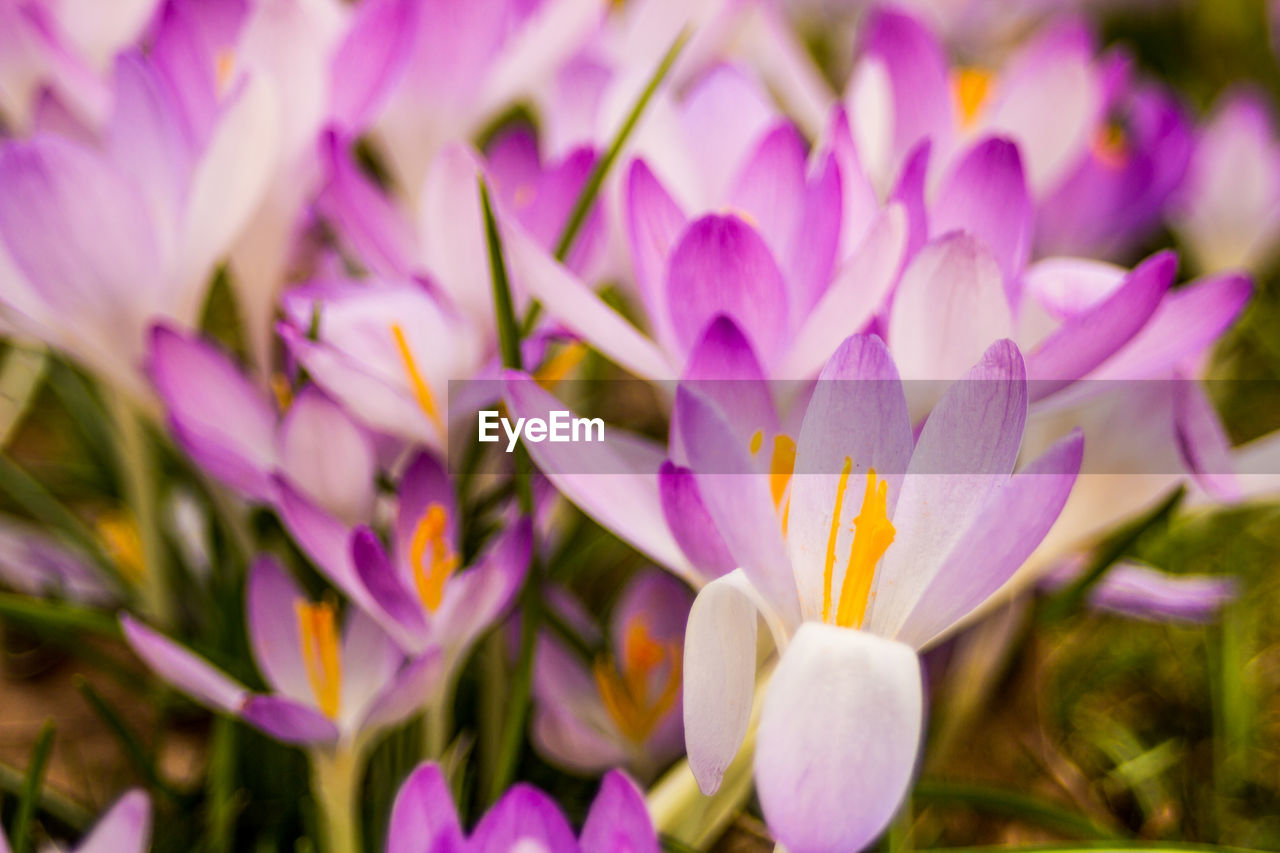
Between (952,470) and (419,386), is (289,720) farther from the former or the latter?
(952,470)

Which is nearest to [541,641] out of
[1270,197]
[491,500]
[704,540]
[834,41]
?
[491,500]

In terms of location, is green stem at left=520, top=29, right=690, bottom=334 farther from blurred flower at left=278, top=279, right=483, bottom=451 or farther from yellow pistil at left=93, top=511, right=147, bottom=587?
yellow pistil at left=93, top=511, right=147, bottom=587

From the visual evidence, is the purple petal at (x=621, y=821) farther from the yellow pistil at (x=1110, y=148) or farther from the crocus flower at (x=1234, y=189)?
the crocus flower at (x=1234, y=189)

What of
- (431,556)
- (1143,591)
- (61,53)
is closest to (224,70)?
(61,53)

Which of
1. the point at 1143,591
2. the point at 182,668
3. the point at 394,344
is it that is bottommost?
the point at 1143,591

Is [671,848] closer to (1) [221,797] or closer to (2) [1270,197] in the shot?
(1) [221,797]

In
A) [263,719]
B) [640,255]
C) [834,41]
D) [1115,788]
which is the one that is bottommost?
[1115,788]
